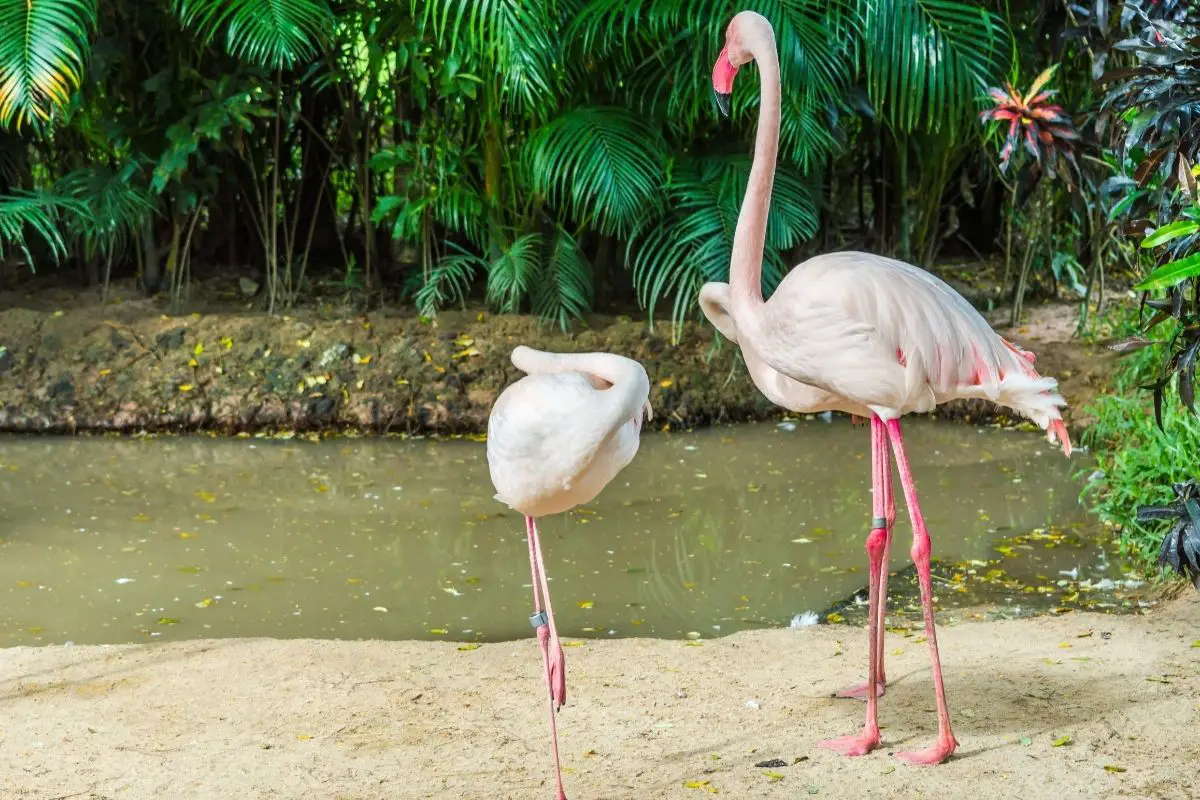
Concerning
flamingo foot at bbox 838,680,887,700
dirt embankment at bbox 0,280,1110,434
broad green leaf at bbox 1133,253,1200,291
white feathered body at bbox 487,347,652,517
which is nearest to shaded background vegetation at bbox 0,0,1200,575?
dirt embankment at bbox 0,280,1110,434

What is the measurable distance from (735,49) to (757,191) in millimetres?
364

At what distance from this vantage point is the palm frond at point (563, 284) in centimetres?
720

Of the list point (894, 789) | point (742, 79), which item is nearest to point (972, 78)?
point (742, 79)

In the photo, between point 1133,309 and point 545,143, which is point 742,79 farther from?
point 1133,309

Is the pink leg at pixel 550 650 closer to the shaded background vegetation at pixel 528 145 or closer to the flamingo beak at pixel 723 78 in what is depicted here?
the flamingo beak at pixel 723 78

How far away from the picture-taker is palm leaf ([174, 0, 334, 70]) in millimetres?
6617

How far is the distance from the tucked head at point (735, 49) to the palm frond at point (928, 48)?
11.3 feet

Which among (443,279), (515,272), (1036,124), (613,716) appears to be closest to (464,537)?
(613,716)

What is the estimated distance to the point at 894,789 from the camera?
2.97 metres

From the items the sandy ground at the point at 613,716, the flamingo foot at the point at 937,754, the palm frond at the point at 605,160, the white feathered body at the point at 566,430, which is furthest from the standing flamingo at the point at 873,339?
the palm frond at the point at 605,160

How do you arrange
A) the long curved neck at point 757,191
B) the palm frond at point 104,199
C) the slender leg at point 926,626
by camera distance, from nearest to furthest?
the slender leg at point 926,626
the long curved neck at point 757,191
the palm frond at point 104,199

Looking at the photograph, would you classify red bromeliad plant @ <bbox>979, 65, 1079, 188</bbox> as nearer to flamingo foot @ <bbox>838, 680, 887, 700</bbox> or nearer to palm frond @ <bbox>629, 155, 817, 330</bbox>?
palm frond @ <bbox>629, 155, 817, 330</bbox>

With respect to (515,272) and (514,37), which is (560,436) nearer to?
(514,37)

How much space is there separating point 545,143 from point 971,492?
2.77 meters
